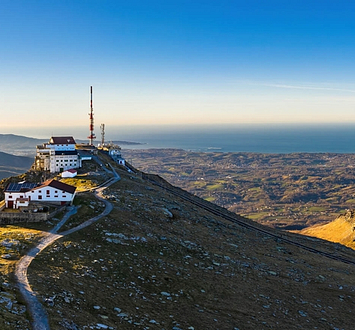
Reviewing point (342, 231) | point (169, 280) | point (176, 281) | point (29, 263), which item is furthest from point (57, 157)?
point (342, 231)

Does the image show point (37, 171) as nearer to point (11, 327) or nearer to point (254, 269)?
point (254, 269)

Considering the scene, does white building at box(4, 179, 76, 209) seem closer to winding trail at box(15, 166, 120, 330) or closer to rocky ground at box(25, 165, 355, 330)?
winding trail at box(15, 166, 120, 330)

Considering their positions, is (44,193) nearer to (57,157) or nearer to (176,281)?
(176,281)

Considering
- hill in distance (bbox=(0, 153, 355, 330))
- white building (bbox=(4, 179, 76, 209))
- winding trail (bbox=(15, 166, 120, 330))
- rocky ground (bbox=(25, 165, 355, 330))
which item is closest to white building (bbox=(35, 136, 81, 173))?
hill in distance (bbox=(0, 153, 355, 330))

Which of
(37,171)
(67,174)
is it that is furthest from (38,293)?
(37,171)

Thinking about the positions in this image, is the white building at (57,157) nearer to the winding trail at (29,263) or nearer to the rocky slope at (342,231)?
the winding trail at (29,263)
